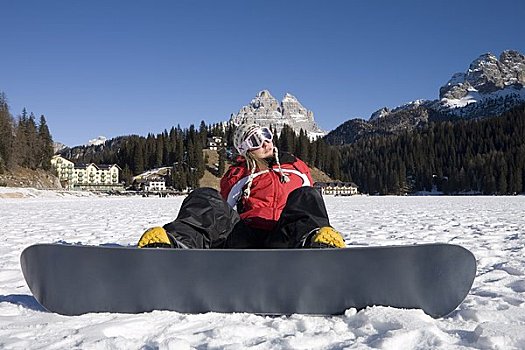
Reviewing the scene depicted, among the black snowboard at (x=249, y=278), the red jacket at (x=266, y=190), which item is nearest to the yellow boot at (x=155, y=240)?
the black snowboard at (x=249, y=278)

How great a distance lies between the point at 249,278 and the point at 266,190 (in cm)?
114

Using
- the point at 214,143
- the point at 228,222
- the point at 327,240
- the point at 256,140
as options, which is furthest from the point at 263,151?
the point at 214,143

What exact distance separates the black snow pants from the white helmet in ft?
2.28

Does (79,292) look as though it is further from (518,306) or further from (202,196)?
(518,306)

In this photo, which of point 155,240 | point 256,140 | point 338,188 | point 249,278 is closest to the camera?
point 249,278

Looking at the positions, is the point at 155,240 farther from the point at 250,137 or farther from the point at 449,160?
the point at 449,160

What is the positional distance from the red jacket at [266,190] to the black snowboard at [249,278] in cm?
96

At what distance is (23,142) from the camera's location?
62.6m

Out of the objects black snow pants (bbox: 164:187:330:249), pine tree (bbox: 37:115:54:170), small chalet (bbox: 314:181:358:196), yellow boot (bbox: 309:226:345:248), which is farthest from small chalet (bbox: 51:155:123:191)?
yellow boot (bbox: 309:226:345:248)

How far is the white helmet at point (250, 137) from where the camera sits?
3402 millimetres

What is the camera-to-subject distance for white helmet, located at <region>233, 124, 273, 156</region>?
3.40 m

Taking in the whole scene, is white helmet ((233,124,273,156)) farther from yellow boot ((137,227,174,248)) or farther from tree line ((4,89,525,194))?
tree line ((4,89,525,194))

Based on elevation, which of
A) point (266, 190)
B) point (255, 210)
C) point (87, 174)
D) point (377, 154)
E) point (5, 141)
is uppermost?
point (377, 154)

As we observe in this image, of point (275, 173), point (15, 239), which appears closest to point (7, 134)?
point (15, 239)
